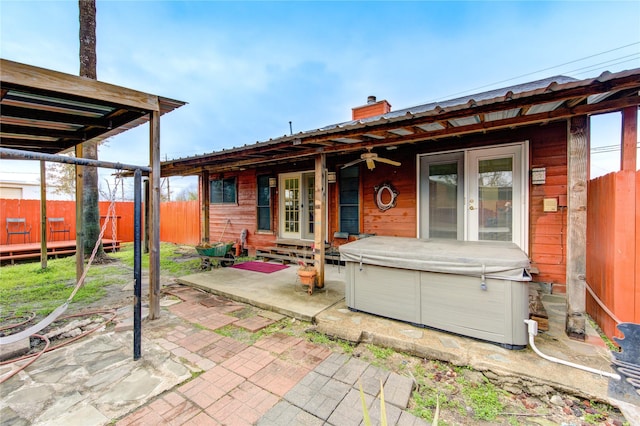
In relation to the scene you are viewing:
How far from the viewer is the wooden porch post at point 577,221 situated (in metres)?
2.50

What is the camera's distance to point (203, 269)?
5805mm

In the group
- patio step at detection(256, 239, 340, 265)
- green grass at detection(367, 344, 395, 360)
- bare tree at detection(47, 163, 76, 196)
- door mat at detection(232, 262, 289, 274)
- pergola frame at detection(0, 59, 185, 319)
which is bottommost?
green grass at detection(367, 344, 395, 360)

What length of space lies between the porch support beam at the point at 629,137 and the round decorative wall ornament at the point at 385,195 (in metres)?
2.89

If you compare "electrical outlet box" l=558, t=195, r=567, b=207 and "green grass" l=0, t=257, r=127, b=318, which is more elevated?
"electrical outlet box" l=558, t=195, r=567, b=207

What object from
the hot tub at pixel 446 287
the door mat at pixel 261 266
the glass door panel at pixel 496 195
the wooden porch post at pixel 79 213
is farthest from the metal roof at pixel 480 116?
the wooden porch post at pixel 79 213

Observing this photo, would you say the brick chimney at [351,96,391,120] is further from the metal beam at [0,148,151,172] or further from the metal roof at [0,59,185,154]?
the metal beam at [0,148,151,172]

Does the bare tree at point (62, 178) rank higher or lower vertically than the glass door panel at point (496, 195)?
higher

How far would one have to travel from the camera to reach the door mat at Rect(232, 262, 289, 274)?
5512mm

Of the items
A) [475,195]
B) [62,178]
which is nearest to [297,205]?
[475,195]

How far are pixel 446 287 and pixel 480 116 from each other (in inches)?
74.8

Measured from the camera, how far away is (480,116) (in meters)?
2.89

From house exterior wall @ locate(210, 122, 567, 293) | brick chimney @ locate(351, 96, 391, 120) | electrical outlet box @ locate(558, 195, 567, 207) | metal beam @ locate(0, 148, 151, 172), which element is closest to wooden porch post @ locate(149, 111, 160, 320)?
metal beam @ locate(0, 148, 151, 172)

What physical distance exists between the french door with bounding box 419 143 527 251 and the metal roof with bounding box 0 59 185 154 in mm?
4123

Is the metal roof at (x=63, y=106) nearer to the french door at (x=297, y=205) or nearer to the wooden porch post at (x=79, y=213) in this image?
the wooden porch post at (x=79, y=213)
